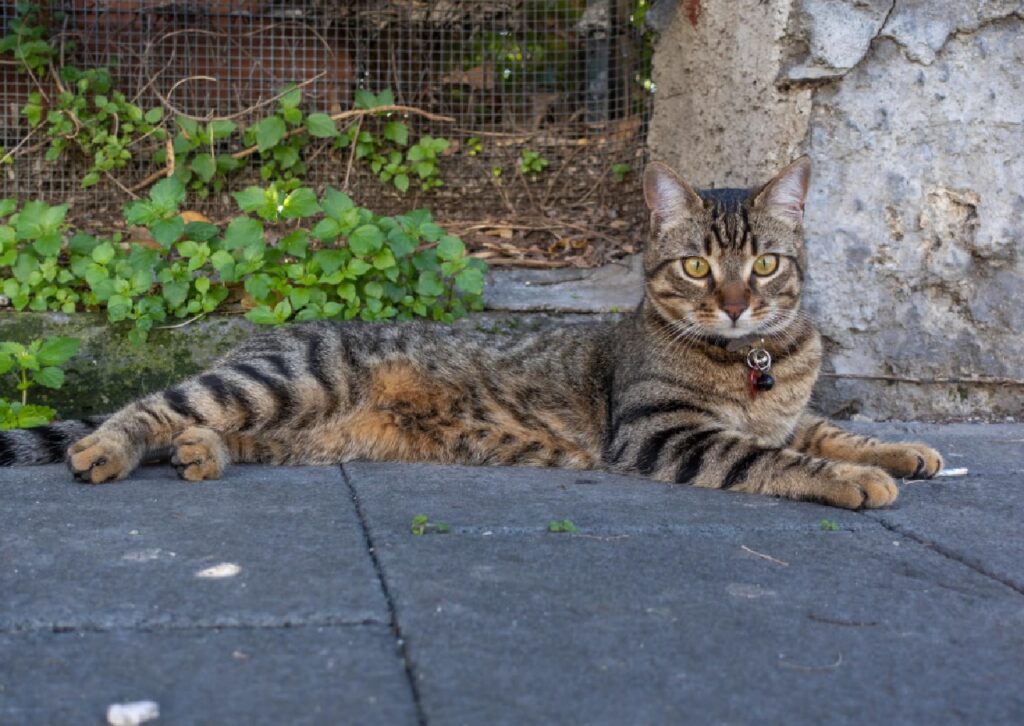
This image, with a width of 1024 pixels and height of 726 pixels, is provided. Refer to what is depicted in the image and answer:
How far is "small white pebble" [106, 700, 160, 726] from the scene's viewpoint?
1831 mm

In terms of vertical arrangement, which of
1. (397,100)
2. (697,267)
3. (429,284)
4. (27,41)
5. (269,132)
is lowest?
(429,284)

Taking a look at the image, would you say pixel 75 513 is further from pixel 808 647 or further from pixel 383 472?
pixel 808 647

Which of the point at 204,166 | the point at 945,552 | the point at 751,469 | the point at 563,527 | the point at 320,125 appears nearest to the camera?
the point at 945,552

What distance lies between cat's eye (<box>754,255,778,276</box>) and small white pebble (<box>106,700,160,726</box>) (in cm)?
289

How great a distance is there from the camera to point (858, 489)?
3.43 metres

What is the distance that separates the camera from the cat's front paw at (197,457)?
12.4 ft

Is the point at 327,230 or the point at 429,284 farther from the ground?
the point at 327,230

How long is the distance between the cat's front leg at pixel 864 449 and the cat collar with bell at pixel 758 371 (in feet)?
1.29

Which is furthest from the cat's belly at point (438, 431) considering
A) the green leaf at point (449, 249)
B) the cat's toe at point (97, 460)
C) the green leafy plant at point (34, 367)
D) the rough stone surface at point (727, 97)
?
the rough stone surface at point (727, 97)

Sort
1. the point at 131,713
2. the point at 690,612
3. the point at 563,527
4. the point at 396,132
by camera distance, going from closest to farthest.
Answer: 1. the point at 131,713
2. the point at 690,612
3. the point at 563,527
4. the point at 396,132

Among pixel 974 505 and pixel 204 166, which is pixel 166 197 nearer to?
pixel 204 166

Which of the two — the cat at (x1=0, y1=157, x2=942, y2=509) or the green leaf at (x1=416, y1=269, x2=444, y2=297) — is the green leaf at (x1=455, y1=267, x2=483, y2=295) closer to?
the green leaf at (x1=416, y1=269, x2=444, y2=297)

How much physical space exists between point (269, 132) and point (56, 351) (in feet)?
6.43

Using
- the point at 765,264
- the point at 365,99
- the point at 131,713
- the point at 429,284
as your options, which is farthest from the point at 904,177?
the point at 131,713
